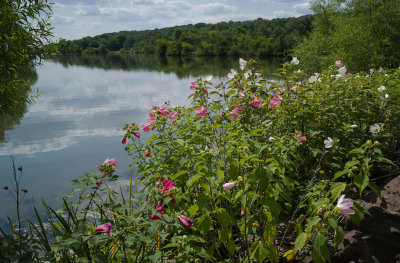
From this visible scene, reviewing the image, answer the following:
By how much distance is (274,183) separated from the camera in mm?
1678

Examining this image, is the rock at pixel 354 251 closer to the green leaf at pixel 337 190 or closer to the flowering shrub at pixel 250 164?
the flowering shrub at pixel 250 164

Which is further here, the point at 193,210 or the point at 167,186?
the point at 167,186

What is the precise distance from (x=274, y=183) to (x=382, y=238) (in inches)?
A: 31.3

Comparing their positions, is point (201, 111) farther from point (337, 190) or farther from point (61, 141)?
point (61, 141)

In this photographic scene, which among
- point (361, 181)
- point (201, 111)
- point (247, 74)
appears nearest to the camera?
point (361, 181)

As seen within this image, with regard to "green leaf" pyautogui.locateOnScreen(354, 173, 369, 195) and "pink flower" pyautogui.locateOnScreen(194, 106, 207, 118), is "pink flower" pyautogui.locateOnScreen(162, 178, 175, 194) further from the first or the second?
"green leaf" pyautogui.locateOnScreen(354, 173, 369, 195)

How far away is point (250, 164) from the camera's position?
195 centimetres

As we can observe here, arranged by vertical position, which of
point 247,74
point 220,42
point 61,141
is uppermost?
point 220,42

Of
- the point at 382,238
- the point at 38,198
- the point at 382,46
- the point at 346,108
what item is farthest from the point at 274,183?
the point at 382,46

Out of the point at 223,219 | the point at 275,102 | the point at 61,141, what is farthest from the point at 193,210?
the point at 61,141

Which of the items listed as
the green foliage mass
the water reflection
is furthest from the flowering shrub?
the water reflection

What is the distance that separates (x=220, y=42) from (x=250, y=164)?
69967 millimetres

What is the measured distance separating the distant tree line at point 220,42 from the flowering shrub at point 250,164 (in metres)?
42.5

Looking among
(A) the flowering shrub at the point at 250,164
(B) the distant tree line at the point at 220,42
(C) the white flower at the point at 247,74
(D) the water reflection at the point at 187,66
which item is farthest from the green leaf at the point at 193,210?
(B) the distant tree line at the point at 220,42
